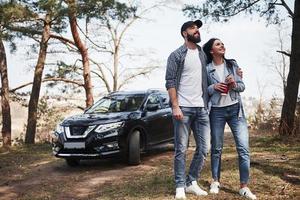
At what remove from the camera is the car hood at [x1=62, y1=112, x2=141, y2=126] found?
8781mm

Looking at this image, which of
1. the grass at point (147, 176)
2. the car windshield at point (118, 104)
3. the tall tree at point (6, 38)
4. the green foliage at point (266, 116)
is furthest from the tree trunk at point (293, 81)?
the tall tree at point (6, 38)

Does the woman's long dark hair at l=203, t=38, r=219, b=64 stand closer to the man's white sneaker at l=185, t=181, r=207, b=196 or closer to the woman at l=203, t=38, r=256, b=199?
the woman at l=203, t=38, r=256, b=199

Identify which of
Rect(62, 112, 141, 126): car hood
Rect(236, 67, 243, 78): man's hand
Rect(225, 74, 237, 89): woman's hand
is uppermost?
Rect(236, 67, 243, 78): man's hand

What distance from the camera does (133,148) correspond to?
880 cm

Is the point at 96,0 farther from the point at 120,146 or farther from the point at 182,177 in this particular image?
the point at 182,177

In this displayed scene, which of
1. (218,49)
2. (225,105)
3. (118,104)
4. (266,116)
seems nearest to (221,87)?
(225,105)

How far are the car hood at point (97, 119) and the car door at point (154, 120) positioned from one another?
610 millimetres

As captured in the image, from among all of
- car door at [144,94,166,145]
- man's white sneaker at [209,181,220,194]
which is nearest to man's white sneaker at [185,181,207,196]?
man's white sneaker at [209,181,220,194]

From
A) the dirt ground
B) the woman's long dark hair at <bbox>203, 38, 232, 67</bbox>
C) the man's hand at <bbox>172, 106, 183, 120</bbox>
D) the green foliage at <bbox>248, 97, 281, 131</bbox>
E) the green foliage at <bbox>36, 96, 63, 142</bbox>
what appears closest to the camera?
the man's hand at <bbox>172, 106, 183, 120</bbox>

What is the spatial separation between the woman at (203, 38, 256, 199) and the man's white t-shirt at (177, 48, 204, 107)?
0.62ft

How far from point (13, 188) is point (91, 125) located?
76.2 inches

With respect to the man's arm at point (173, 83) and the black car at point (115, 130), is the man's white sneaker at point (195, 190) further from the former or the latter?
the black car at point (115, 130)

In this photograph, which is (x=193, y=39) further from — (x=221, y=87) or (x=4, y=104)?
(x=4, y=104)

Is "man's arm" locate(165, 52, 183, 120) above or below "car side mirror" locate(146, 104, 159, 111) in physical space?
above
